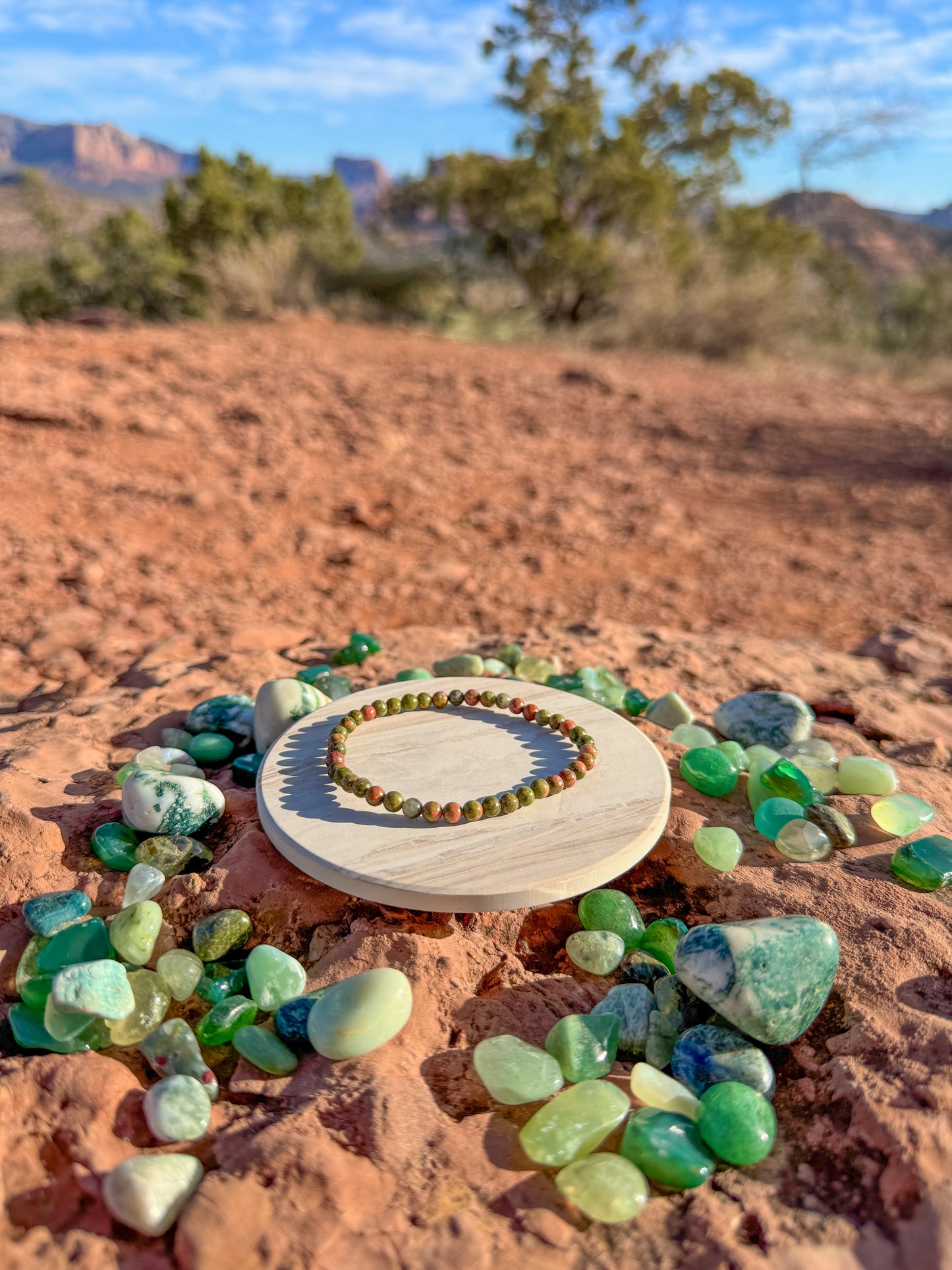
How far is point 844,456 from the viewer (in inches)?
214

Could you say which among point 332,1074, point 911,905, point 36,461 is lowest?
point 332,1074

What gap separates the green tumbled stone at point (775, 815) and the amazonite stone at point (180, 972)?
127cm

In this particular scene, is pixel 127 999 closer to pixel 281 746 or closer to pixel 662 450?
pixel 281 746

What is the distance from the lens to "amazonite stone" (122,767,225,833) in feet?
5.78

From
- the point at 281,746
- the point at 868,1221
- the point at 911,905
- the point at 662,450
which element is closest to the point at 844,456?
the point at 662,450

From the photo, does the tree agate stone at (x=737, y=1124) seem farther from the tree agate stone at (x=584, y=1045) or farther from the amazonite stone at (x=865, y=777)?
the amazonite stone at (x=865, y=777)

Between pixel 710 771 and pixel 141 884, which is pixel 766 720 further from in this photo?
pixel 141 884

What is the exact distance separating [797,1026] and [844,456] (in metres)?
4.84

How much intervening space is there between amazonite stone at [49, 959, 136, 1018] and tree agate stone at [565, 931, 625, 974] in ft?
2.70

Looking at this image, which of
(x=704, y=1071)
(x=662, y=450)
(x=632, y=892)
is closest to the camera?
(x=704, y=1071)

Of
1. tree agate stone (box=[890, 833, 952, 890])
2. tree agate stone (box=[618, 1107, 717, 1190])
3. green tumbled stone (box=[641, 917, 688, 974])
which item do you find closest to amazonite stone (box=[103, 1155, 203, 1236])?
tree agate stone (box=[618, 1107, 717, 1190])

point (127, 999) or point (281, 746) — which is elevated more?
point (281, 746)

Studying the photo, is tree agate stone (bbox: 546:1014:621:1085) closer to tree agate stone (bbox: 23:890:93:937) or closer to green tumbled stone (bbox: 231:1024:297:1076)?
green tumbled stone (bbox: 231:1024:297:1076)

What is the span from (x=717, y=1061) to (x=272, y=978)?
2.63 feet
